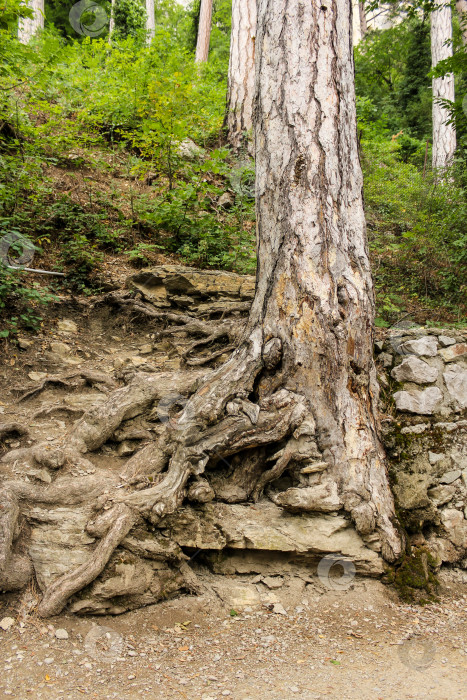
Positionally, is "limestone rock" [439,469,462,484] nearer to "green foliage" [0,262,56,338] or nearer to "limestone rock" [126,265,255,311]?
"limestone rock" [126,265,255,311]

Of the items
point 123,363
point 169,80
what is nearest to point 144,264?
point 123,363

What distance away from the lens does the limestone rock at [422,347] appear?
4.28 meters

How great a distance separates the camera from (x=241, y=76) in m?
10.2

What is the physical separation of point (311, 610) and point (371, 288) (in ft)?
8.13

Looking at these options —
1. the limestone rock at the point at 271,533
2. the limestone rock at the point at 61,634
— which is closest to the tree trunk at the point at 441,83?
the limestone rock at the point at 271,533

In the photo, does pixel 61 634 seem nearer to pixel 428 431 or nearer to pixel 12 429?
pixel 12 429

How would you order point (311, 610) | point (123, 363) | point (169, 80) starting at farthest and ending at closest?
point (169, 80), point (123, 363), point (311, 610)

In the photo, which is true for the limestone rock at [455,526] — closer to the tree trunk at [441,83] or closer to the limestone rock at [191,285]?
the limestone rock at [191,285]

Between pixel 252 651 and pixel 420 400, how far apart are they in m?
2.43

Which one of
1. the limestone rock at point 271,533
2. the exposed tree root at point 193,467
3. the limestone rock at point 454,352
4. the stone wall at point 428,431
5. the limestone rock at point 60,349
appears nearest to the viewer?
the exposed tree root at point 193,467

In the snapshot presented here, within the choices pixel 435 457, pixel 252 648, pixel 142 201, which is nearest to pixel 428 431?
pixel 435 457

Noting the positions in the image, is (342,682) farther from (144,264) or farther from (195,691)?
(144,264)

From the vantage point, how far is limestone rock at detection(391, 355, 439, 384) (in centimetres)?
419

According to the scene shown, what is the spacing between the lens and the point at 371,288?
12.8 ft
